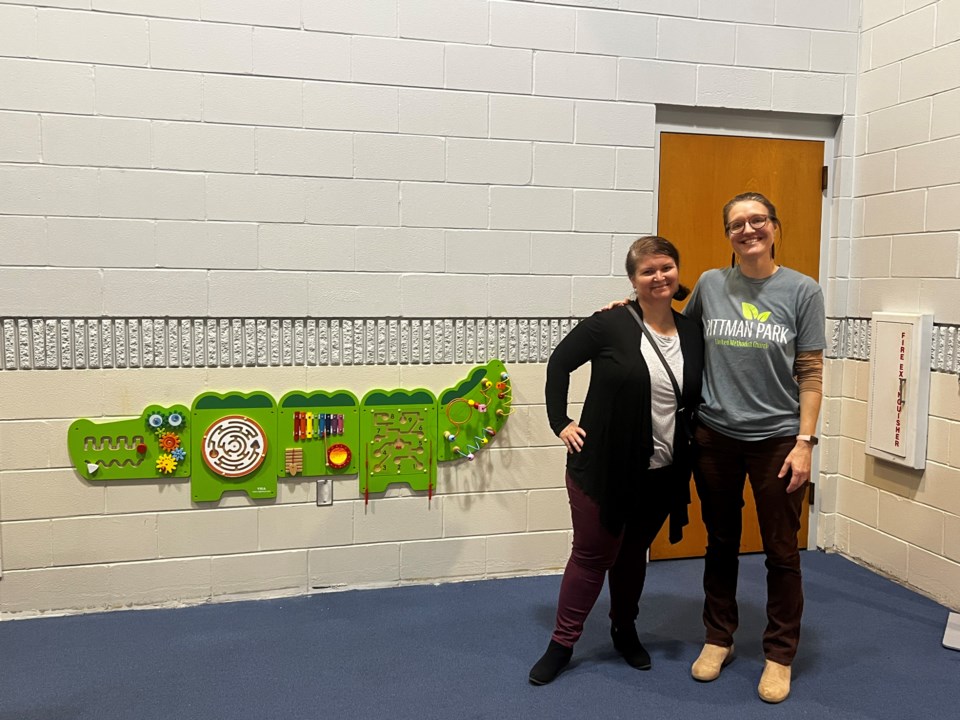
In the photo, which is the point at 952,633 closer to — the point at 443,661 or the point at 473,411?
the point at 443,661

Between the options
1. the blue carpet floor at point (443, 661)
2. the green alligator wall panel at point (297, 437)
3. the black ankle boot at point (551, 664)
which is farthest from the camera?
the green alligator wall panel at point (297, 437)

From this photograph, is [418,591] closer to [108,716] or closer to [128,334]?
[108,716]

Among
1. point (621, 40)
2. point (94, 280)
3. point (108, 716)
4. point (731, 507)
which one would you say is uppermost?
point (621, 40)

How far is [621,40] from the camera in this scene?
Result: 3.44 metres

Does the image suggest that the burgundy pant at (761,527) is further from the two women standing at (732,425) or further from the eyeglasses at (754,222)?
the eyeglasses at (754,222)

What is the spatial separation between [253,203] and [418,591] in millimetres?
1639

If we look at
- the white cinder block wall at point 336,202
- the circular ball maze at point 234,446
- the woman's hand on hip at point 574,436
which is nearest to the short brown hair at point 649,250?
the woman's hand on hip at point 574,436

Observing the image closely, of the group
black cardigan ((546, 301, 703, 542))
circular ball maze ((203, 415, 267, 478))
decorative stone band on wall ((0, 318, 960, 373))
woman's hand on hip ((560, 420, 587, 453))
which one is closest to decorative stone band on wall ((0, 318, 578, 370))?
decorative stone band on wall ((0, 318, 960, 373))

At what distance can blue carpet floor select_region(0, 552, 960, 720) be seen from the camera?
2.43 meters

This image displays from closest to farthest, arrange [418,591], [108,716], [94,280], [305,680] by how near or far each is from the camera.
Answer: [108,716] → [305,680] → [94,280] → [418,591]

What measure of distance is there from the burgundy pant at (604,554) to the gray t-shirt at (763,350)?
0.29 metres

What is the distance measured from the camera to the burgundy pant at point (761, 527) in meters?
2.51

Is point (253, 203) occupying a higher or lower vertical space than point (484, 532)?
higher

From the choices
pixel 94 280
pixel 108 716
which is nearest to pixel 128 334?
pixel 94 280
